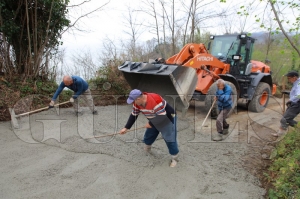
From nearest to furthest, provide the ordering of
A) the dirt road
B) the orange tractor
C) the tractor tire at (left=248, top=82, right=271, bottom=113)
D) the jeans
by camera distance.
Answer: the dirt road < the jeans < the orange tractor < the tractor tire at (left=248, top=82, right=271, bottom=113)

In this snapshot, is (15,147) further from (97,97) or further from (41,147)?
(97,97)

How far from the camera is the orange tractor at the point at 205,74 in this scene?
16.4ft

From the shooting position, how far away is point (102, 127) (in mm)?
4902

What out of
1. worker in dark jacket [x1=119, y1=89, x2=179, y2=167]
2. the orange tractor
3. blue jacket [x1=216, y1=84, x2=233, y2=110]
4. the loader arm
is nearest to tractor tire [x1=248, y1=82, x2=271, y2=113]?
the orange tractor

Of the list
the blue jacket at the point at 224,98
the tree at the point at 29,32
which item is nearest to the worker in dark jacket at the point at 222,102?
the blue jacket at the point at 224,98

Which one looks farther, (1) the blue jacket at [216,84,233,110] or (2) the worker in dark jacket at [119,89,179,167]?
(1) the blue jacket at [216,84,233,110]

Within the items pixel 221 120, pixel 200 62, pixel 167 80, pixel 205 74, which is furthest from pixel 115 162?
pixel 205 74

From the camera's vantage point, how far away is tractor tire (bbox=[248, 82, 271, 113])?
262 inches

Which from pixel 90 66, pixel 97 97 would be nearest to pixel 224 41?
pixel 97 97

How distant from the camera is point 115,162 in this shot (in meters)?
3.52

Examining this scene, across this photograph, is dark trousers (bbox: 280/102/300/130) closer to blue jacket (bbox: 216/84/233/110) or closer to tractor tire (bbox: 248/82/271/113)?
blue jacket (bbox: 216/84/233/110)

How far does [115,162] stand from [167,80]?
2810 millimetres

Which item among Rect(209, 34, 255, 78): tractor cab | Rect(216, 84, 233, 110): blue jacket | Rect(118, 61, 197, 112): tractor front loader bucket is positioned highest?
Rect(209, 34, 255, 78): tractor cab

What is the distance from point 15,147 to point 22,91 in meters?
2.48
